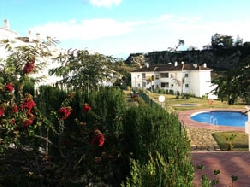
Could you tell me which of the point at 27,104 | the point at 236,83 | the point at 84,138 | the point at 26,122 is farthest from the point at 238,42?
the point at 236,83

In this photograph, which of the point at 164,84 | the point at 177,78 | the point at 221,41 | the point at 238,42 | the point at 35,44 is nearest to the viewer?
the point at 35,44

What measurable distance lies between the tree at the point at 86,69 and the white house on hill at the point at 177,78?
40.9 metres

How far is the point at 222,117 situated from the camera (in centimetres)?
3128

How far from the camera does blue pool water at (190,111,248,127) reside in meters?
29.0

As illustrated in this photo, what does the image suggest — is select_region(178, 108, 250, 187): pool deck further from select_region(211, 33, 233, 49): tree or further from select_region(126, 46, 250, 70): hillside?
select_region(211, 33, 233, 49): tree

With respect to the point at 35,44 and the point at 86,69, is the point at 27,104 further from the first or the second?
the point at 35,44

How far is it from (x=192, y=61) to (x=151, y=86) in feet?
101

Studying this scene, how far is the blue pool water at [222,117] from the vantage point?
95.2 ft

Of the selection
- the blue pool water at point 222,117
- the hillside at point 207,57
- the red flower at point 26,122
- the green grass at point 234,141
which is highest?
the hillside at point 207,57

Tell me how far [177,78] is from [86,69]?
47518 millimetres

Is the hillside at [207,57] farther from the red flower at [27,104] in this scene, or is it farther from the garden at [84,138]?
the red flower at [27,104]

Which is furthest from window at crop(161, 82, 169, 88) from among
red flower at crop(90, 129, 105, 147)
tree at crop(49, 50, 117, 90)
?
red flower at crop(90, 129, 105, 147)

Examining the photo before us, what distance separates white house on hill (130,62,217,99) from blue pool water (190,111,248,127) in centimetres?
2302

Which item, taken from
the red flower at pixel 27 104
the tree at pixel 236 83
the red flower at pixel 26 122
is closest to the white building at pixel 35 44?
the red flower at pixel 27 104
